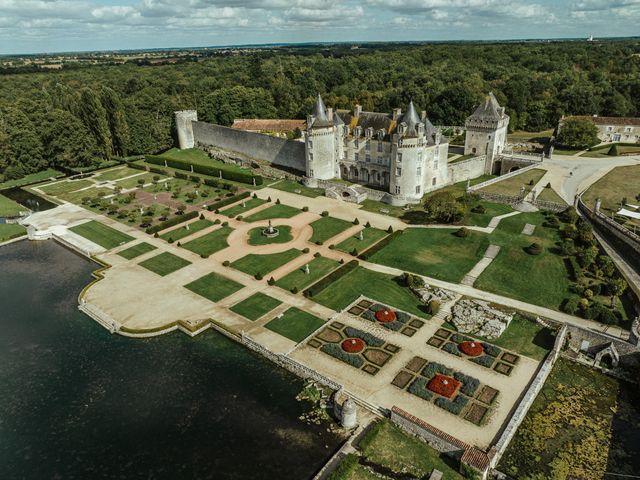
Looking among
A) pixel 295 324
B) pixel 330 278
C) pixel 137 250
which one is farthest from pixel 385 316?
pixel 137 250

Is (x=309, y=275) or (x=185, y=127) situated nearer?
(x=309, y=275)

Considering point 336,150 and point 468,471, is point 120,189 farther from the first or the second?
point 468,471

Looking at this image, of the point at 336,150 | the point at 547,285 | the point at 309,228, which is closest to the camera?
the point at 547,285

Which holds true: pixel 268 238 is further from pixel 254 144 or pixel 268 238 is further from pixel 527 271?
pixel 254 144

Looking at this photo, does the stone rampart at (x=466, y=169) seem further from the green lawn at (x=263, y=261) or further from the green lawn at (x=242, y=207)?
the green lawn at (x=263, y=261)

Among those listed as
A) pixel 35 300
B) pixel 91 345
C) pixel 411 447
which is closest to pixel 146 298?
pixel 91 345

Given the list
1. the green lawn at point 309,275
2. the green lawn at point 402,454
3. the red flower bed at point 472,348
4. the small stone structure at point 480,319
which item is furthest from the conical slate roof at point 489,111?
the green lawn at point 402,454

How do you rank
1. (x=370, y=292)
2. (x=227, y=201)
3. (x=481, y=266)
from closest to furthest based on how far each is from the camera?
(x=370, y=292) < (x=481, y=266) < (x=227, y=201)

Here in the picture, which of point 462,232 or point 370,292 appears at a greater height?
point 462,232
